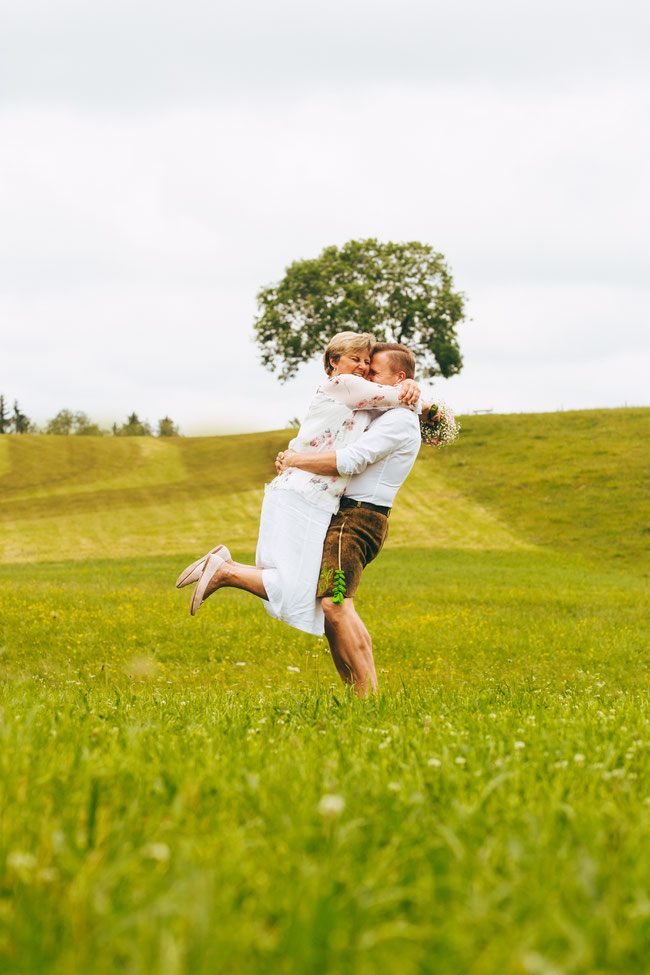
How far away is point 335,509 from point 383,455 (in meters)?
0.54

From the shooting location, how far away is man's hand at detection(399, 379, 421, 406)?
607 centimetres

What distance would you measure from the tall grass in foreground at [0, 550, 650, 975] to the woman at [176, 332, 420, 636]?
2.62 feet

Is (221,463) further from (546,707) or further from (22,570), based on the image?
(546,707)

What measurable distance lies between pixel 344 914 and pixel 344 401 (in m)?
4.38

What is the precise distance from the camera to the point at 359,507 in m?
6.09

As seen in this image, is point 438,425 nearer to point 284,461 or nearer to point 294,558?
point 284,461

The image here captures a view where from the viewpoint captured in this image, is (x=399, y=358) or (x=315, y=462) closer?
(x=315, y=462)

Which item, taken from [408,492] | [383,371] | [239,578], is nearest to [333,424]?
[383,371]

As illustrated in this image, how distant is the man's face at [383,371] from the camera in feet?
20.6

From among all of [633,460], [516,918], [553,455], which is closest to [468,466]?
[553,455]

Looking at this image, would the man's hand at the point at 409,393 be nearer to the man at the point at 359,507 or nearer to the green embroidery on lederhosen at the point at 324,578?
the man at the point at 359,507

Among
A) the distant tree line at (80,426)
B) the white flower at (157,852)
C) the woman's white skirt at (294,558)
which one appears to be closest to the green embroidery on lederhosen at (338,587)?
the woman's white skirt at (294,558)

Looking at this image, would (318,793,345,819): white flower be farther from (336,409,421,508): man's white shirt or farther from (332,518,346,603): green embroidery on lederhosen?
(336,409,421,508): man's white shirt

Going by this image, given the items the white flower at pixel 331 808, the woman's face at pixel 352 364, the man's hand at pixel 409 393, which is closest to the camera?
the white flower at pixel 331 808
